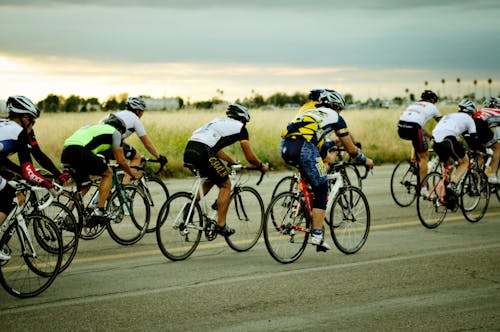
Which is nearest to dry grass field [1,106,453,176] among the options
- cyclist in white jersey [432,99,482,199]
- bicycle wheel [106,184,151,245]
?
cyclist in white jersey [432,99,482,199]

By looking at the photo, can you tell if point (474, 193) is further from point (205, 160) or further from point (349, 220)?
point (205, 160)

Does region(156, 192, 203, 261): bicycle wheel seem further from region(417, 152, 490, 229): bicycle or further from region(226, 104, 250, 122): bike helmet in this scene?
region(417, 152, 490, 229): bicycle

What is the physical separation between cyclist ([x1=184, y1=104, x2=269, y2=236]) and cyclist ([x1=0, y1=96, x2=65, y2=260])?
1.64 metres

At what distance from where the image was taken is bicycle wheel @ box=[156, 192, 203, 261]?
8.86 meters

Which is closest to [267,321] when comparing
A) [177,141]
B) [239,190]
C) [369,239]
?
[239,190]

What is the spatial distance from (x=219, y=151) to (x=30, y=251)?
116 inches

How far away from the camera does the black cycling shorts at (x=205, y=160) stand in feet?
30.1

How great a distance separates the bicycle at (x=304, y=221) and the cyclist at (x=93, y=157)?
100 inches

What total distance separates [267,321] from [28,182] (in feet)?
9.78

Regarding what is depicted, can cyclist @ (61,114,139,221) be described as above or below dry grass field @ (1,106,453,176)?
above

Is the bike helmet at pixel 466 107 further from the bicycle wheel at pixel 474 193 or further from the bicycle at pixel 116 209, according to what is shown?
the bicycle at pixel 116 209

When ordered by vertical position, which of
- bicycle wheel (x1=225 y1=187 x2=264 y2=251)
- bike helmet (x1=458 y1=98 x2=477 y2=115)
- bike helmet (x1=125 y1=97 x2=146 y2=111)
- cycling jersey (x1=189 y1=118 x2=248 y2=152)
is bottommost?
bicycle wheel (x1=225 y1=187 x2=264 y2=251)

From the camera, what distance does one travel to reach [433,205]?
11.5 metres

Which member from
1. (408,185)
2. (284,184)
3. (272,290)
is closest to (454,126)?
(408,185)
